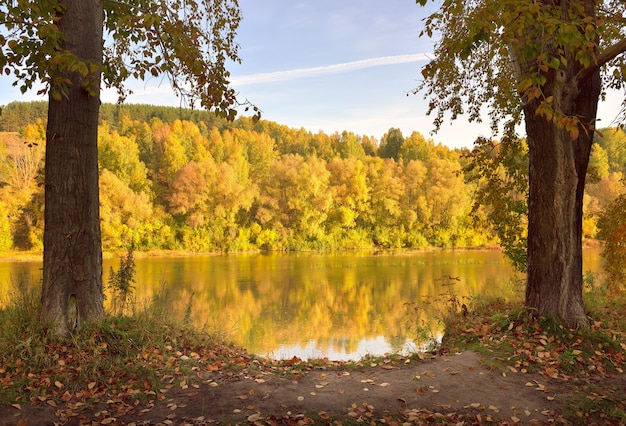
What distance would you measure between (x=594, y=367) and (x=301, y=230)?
122ft

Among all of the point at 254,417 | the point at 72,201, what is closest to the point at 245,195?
the point at 72,201

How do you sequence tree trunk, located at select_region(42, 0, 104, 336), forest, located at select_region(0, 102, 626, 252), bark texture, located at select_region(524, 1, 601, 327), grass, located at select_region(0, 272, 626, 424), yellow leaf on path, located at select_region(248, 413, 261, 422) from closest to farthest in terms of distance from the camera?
yellow leaf on path, located at select_region(248, 413, 261, 422)
grass, located at select_region(0, 272, 626, 424)
tree trunk, located at select_region(42, 0, 104, 336)
bark texture, located at select_region(524, 1, 601, 327)
forest, located at select_region(0, 102, 626, 252)

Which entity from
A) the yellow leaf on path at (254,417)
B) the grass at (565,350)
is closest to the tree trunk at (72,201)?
the yellow leaf on path at (254,417)

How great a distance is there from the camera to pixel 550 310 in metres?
6.64

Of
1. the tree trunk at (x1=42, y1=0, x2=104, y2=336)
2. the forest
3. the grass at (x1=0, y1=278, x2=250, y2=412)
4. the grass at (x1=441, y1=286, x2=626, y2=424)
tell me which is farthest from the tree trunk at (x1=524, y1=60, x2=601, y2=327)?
the forest

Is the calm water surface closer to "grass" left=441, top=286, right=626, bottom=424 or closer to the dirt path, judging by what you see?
"grass" left=441, top=286, right=626, bottom=424

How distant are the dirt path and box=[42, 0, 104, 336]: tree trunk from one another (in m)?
1.67

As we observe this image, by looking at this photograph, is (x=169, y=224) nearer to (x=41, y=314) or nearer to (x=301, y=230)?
(x=301, y=230)

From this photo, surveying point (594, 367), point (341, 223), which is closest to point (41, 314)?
point (594, 367)

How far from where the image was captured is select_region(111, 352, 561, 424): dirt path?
466cm

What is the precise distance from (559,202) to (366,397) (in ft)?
11.7

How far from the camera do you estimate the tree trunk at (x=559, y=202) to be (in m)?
6.57

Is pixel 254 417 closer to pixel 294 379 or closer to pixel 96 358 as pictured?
pixel 294 379

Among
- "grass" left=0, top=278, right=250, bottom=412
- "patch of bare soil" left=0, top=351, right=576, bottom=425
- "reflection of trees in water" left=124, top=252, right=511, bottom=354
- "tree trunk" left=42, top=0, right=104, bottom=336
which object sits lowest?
"reflection of trees in water" left=124, top=252, right=511, bottom=354
